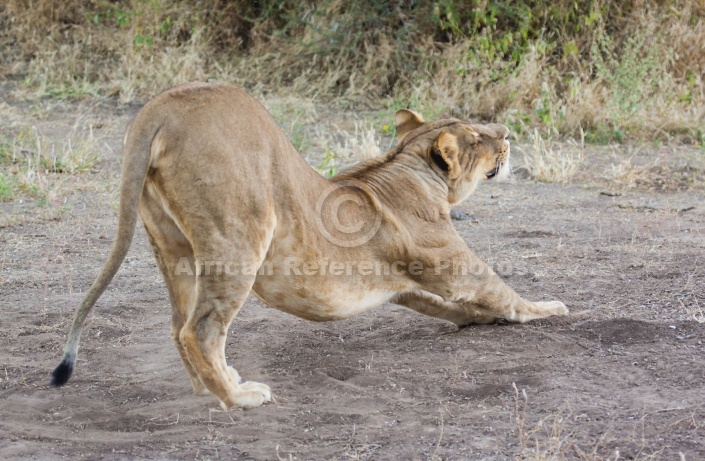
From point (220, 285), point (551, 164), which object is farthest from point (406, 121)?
point (551, 164)

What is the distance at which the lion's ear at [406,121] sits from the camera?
510 centimetres

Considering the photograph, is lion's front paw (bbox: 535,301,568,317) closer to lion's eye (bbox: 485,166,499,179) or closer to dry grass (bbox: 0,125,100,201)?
lion's eye (bbox: 485,166,499,179)

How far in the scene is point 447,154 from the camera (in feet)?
15.8

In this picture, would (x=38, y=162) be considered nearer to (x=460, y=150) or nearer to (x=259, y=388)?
(x=460, y=150)

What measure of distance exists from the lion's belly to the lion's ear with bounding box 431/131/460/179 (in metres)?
0.74

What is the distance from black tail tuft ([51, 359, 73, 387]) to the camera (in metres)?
3.80

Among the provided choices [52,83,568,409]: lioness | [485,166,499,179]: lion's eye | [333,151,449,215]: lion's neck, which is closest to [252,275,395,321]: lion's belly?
[52,83,568,409]: lioness

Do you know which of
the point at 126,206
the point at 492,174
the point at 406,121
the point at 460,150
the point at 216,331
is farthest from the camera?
the point at 406,121

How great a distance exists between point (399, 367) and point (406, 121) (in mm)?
1305

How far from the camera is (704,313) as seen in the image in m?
4.99

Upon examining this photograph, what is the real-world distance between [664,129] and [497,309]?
612 cm

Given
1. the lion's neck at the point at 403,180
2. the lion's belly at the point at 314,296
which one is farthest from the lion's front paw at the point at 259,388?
the lion's neck at the point at 403,180

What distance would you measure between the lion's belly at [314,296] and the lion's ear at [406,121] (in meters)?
1.04

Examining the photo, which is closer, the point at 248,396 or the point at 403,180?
the point at 248,396
